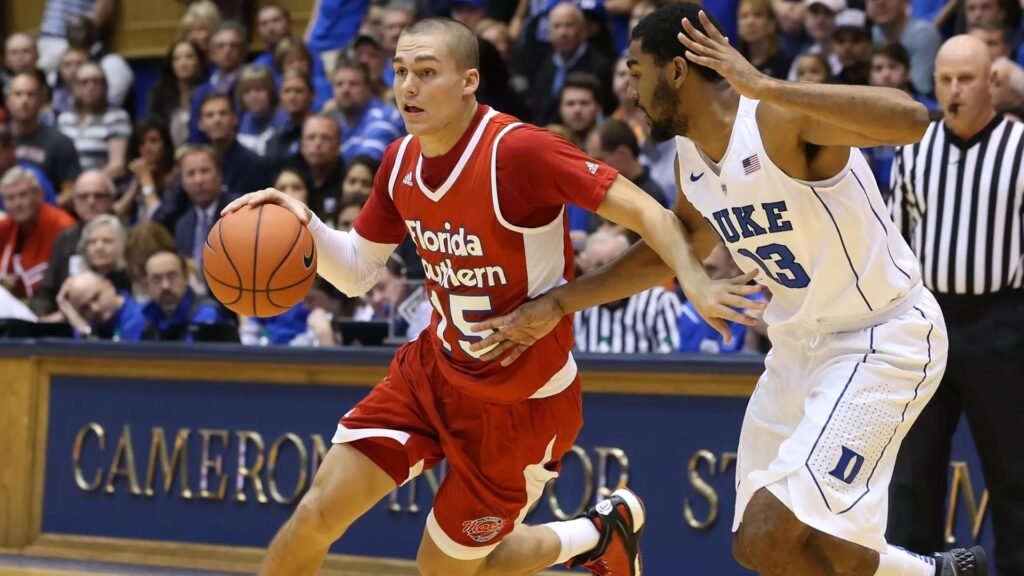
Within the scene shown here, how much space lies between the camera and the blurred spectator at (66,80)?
12.6 metres

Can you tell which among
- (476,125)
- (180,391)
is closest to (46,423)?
(180,391)

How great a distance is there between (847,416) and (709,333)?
3.14m

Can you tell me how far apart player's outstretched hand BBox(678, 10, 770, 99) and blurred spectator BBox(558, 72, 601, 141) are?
4.95 meters

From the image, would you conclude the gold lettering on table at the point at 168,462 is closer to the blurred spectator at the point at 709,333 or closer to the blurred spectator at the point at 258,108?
the blurred spectator at the point at 709,333

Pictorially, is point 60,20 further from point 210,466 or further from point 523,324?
point 523,324

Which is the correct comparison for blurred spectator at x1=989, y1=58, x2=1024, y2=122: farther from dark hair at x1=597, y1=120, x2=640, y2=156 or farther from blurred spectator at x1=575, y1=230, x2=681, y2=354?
dark hair at x1=597, y1=120, x2=640, y2=156

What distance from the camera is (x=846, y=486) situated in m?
4.05

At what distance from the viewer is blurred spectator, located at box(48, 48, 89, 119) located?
41.3 feet

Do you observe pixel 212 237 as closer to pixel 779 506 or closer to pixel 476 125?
pixel 476 125

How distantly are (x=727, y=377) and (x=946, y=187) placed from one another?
124cm

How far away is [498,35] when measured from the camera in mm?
10117

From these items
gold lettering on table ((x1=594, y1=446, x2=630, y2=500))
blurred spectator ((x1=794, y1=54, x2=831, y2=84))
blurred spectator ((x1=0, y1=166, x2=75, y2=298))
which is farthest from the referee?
blurred spectator ((x1=0, y1=166, x2=75, y2=298))

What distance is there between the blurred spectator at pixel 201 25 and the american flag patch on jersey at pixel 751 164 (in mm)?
8881

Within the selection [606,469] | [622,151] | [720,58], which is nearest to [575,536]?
[606,469]
